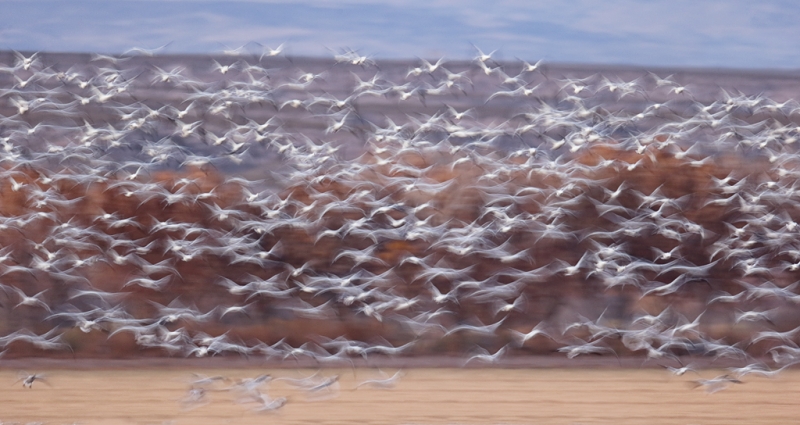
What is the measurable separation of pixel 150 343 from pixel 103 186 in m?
0.32

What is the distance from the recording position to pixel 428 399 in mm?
1354

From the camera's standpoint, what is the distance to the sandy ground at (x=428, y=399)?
1.32 meters

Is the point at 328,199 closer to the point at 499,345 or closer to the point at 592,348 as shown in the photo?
the point at 499,345

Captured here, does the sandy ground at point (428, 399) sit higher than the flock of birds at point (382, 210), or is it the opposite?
the flock of birds at point (382, 210)

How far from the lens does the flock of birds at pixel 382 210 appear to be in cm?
128

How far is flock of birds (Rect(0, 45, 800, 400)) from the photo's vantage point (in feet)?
4.20

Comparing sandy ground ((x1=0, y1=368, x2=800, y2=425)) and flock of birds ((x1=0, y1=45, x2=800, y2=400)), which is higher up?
flock of birds ((x1=0, y1=45, x2=800, y2=400))

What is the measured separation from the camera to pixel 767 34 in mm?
1343

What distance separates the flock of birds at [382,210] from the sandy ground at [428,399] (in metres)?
0.05

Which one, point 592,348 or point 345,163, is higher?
point 345,163

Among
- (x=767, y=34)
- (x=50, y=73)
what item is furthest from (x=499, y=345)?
(x=50, y=73)

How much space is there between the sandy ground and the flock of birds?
0.05 metres

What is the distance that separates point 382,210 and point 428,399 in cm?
40

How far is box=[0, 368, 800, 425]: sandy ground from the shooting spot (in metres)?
1.32
